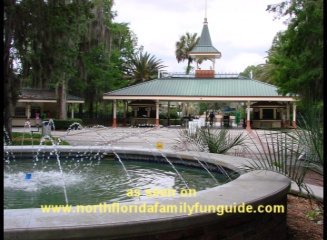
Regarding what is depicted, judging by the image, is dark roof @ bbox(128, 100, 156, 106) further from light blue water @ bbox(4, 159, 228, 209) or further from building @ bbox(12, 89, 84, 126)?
light blue water @ bbox(4, 159, 228, 209)

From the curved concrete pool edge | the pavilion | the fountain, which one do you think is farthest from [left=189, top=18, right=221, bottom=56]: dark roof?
the curved concrete pool edge

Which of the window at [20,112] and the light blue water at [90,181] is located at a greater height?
the window at [20,112]

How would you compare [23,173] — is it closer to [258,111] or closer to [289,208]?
[289,208]

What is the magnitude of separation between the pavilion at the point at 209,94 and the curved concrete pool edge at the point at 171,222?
1168 inches

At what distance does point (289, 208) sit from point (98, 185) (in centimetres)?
346

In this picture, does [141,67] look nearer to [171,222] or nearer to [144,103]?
[144,103]

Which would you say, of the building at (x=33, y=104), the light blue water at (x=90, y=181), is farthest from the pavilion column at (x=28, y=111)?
the light blue water at (x=90, y=181)

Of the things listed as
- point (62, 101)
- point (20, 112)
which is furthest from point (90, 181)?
point (20, 112)

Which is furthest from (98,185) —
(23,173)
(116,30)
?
(116,30)

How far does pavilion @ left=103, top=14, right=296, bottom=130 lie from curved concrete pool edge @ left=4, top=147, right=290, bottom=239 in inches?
1168

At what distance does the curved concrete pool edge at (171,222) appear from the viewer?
114 inches

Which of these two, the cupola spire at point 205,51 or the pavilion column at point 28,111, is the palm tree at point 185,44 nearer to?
the cupola spire at point 205,51

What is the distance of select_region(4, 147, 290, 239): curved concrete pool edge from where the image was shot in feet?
9.52

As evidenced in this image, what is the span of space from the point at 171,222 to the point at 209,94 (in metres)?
32.6
